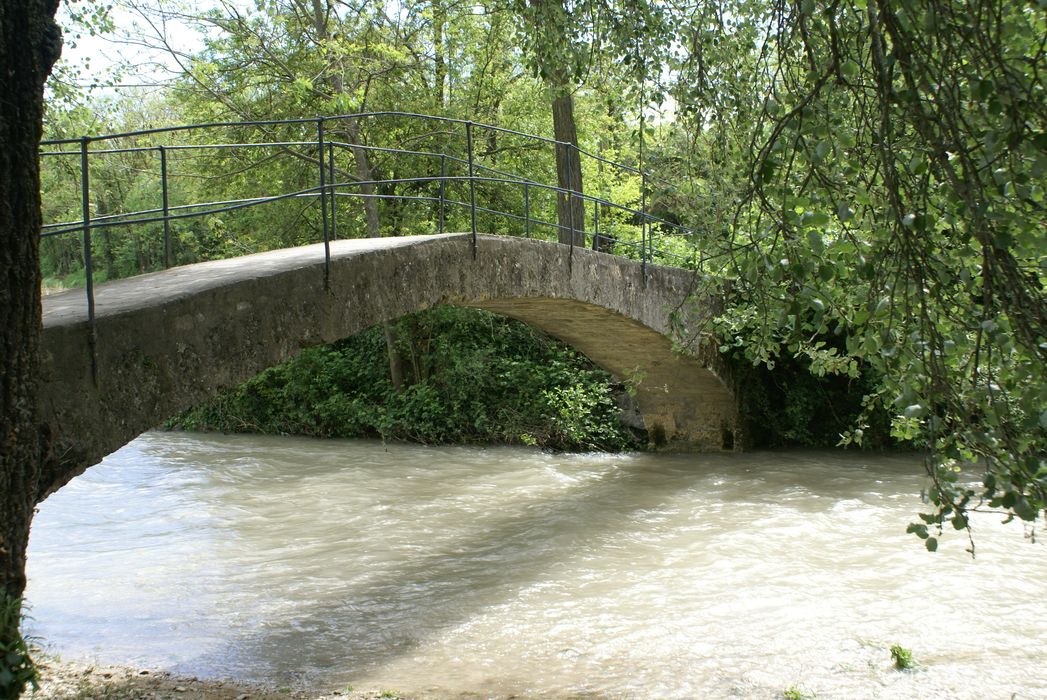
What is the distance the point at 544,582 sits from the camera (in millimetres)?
8328

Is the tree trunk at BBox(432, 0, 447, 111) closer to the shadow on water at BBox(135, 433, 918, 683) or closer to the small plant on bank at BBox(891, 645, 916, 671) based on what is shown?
the shadow on water at BBox(135, 433, 918, 683)

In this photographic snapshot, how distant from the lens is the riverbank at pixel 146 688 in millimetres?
5402

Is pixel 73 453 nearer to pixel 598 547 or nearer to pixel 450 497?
pixel 598 547

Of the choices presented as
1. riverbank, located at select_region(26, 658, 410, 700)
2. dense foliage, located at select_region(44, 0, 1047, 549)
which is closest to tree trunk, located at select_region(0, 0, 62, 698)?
riverbank, located at select_region(26, 658, 410, 700)

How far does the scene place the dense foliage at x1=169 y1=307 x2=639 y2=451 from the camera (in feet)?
49.5

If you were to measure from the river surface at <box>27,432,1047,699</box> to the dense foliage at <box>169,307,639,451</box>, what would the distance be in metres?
A: 1.61

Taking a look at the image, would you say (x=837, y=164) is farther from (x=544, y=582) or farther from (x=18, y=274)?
(x=544, y=582)

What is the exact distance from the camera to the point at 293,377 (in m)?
17.6

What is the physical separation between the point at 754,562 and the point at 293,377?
10843mm

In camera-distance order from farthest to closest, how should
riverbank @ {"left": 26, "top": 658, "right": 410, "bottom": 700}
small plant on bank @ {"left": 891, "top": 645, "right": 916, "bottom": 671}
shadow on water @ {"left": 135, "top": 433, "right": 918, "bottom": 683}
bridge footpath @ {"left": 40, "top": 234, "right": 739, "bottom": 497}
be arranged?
shadow on water @ {"left": 135, "top": 433, "right": 918, "bottom": 683}
small plant on bank @ {"left": 891, "top": 645, "right": 916, "bottom": 671}
riverbank @ {"left": 26, "top": 658, "right": 410, "bottom": 700}
bridge footpath @ {"left": 40, "top": 234, "right": 739, "bottom": 497}

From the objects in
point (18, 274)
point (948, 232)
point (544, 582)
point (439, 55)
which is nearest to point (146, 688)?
point (18, 274)

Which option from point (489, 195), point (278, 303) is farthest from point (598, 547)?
point (489, 195)

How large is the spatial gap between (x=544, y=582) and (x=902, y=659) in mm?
3078

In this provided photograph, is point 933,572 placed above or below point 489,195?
below
